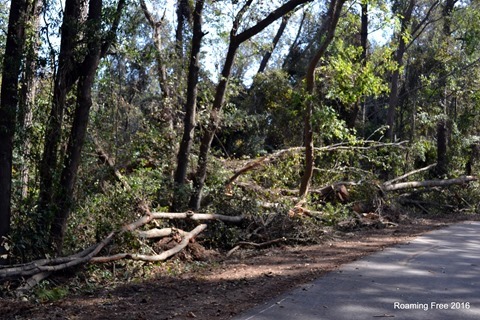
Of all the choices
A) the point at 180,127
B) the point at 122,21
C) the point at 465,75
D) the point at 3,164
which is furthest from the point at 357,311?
the point at 465,75

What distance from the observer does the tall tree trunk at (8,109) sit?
Answer: 32.8 ft

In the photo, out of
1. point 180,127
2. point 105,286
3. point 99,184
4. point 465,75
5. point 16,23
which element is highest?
point 465,75

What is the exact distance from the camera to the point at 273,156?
18109 mm

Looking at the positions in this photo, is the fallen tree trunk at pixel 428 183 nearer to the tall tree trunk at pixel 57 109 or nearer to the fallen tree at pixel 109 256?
the fallen tree at pixel 109 256

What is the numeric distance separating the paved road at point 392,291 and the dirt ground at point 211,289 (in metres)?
0.43

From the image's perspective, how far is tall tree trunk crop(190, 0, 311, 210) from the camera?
14539 millimetres

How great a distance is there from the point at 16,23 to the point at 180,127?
23.1 ft

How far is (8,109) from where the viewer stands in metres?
9.95

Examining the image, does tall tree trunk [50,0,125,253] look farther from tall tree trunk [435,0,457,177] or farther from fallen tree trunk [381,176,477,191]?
tall tree trunk [435,0,457,177]

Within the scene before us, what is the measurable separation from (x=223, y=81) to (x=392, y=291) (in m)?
8.39

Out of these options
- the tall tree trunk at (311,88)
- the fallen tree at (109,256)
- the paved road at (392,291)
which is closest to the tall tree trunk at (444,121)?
the tall tree trunk at (311,88)

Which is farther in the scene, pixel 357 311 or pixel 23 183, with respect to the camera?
pixel 23 183

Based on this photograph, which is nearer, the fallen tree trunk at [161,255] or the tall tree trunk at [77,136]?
the fallen tree trunk at [161,255]

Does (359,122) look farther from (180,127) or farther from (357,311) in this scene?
(357,311)
